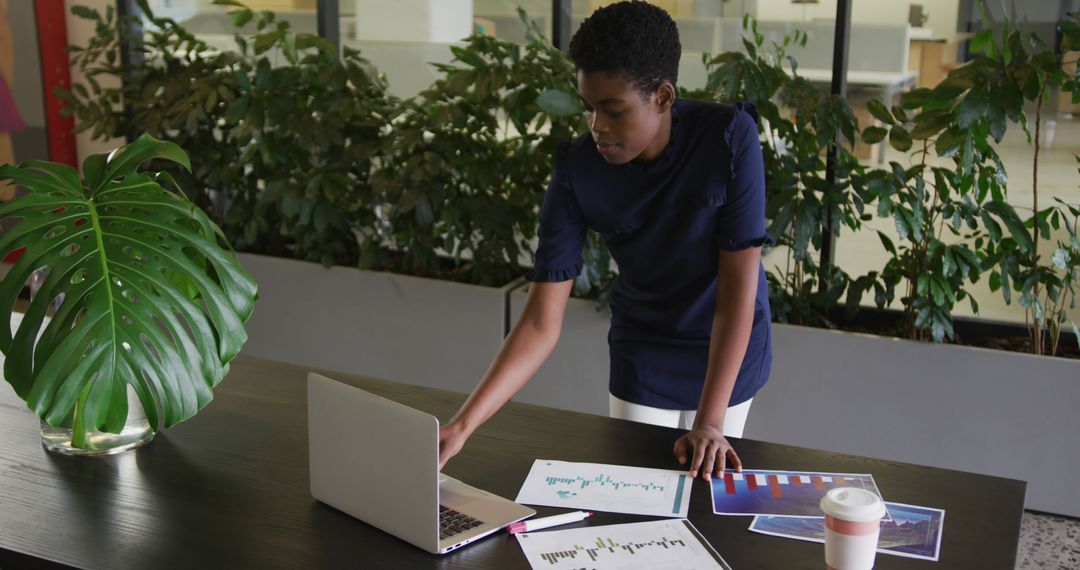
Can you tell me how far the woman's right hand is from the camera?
5.51ft

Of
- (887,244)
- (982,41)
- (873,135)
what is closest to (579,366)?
(887,244)

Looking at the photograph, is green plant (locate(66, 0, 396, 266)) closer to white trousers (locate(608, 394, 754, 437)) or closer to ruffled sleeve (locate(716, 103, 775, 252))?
white trousers (locate(608, 394, 754, 437))

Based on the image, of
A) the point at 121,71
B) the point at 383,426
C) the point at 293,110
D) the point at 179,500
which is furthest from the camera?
the point at 121,71

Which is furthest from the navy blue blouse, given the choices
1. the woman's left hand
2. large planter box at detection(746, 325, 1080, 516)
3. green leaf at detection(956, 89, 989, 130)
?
large planter box at detection(746, 325, 1080, 516)

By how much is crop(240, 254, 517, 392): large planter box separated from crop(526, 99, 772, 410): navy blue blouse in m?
1.62

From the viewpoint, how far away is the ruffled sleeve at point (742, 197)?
1875 mm

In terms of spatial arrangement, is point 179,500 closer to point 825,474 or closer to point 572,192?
point 572,192

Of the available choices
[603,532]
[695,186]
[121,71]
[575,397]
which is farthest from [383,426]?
[121,71]

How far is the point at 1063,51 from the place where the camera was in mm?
2812

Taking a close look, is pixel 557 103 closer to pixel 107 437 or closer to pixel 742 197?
pixel 742 197

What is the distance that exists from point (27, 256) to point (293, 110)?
2259mm

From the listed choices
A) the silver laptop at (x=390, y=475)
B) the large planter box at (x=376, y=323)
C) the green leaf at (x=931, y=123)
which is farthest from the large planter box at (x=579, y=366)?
the silver laptop at (x=390, y=475)

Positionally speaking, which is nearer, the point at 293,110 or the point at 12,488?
the point at 12,488

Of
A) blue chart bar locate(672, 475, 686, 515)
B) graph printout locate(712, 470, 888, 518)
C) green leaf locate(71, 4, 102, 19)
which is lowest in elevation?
blue chart bar locate(672, 475, 686, 515)
